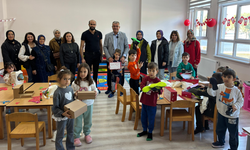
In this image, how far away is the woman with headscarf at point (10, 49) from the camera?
14.4ft

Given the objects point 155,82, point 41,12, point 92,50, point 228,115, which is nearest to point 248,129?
point 228,115

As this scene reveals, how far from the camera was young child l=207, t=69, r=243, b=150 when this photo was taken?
100 inches

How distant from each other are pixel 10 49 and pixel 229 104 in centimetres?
441

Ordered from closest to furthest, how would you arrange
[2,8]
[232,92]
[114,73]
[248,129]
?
[248,129], [232,92], [114,73], [2,8]

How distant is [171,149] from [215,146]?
657 millimetres

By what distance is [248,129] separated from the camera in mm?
2186

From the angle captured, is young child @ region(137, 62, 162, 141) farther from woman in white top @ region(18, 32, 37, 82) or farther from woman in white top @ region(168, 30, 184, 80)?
woman in white top @ region(18, 32, 37, 82)

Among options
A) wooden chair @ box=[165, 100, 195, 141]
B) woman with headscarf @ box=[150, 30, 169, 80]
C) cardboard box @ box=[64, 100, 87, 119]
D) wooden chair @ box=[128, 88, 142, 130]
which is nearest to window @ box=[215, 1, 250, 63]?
woman with headscarf @ box=[150, 30, 169, 80]

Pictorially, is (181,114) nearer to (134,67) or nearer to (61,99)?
(134,67)

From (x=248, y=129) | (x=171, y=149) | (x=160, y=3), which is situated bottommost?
(x=171, y=149)

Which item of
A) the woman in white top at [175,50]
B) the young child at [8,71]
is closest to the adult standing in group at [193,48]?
the woman in white top at [175,50]

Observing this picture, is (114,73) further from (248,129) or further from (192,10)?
(192,10)

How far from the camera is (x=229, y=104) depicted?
8.50 feet

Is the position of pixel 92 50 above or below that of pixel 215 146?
above
